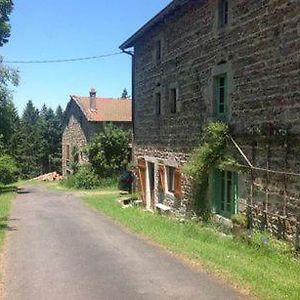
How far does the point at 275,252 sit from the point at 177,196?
23.1ft

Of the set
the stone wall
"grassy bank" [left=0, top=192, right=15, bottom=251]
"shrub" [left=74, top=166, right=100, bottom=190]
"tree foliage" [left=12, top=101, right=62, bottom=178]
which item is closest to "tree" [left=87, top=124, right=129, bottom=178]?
"shrub" [left=74, top=166, right=100, bottom=190]

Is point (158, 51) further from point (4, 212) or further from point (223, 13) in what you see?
point (4, 212)

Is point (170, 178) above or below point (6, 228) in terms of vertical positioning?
above

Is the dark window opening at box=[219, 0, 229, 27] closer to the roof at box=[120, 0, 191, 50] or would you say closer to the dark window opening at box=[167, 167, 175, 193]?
the roof at box=[120, 0, 191, 50]

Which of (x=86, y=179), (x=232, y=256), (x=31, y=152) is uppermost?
(x=232, y=256)

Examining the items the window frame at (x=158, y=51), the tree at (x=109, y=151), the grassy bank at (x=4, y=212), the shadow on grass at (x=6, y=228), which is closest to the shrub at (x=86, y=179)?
the tree at (x=109, y=151)

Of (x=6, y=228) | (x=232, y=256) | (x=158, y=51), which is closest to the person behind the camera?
(x=232, y=256)

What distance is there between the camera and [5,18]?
2450 cm

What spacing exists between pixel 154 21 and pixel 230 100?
7072mm

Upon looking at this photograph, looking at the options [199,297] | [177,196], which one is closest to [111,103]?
[177,196]

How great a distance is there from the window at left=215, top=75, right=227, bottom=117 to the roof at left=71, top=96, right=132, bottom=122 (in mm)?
21269

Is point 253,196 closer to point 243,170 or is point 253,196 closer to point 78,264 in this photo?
point 243,170

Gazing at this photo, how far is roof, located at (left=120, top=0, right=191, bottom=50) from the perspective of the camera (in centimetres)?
1686

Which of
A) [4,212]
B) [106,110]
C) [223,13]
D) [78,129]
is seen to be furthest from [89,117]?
[223,13]
